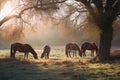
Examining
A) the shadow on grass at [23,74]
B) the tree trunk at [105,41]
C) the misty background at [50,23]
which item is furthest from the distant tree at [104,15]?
the shadow on grass at [23,74]

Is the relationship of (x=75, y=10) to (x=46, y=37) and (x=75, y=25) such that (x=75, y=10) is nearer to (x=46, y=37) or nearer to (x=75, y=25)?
(x=75, y=25)

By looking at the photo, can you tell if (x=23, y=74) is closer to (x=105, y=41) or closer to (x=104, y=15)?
(x=104, y=15)

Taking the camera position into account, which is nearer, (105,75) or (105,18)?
(105,75)

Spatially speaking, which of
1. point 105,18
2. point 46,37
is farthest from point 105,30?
point 46,37

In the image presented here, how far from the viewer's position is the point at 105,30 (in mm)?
30906

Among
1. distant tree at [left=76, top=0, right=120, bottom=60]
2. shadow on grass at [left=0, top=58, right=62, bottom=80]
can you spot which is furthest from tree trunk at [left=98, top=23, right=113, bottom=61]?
shadow on grass at [left=0, top=58, right=62, bottom=80]

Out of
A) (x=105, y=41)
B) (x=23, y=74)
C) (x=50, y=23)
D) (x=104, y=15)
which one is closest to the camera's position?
(x=23, y=74)

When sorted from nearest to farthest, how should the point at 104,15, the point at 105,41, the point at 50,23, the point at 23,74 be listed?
1. the point at 23,74
2. the point at 104,15
3. the point at 105,41
4. the point at 50,23

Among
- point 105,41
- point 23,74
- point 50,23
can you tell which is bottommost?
point 23,74

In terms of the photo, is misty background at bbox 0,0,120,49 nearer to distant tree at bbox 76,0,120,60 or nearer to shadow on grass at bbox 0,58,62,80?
distant tree at bbox 76,0,120,60

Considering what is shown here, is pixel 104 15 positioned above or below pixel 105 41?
above

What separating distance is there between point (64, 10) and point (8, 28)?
5.96 metres

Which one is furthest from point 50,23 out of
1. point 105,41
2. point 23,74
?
point 23,74

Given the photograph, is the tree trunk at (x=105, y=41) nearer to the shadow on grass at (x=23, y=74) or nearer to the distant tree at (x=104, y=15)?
the distant tree at (x=104, y=15)
